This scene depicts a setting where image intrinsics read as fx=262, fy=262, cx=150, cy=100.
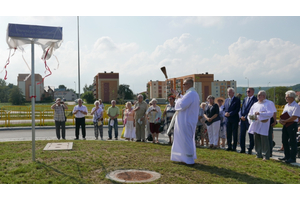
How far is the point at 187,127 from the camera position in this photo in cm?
620

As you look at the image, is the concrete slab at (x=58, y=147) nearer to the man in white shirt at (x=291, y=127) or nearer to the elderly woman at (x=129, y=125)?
the elderly woman at (x=129, y=125)

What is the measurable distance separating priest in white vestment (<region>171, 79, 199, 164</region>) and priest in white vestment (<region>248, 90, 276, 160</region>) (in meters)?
1.92

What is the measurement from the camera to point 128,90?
94688mm

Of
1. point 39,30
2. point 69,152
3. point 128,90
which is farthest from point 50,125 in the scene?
point 128,90

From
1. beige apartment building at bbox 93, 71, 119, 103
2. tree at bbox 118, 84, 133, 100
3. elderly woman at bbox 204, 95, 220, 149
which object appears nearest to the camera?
elderly woman at bbox 204, 95, 220, 149

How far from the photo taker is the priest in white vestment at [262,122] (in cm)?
691

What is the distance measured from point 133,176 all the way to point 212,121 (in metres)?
4.90

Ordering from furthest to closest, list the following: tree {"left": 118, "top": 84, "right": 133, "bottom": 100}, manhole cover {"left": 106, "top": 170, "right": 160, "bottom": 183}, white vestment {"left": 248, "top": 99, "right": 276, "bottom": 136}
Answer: tree {"left": 118, "top": 84, "right": 133, "bottom": 100}, white vestment {"left": 248, "top": 99, "right": 276, "bottom": 136}, manhole cover {"left": 106, "top": 170, "right": 160, "bottom": 183}

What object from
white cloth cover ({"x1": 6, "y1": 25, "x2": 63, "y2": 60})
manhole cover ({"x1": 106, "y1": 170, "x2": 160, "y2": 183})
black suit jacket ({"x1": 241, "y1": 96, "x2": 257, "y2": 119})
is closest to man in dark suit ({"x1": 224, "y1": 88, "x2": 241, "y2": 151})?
black suit jacket ({"x1": 241, "y1": 96, "x2": 257, "y2": 119})

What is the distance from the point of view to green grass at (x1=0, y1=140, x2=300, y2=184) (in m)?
5.06

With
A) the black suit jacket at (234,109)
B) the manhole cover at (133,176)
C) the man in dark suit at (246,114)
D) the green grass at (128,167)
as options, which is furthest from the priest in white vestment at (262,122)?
the manhole cover at (133,176)

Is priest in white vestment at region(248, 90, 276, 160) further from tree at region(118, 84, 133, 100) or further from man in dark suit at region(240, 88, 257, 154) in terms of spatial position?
tree at region(118, 84, 133, 100)

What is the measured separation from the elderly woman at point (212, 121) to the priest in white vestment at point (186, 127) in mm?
3202

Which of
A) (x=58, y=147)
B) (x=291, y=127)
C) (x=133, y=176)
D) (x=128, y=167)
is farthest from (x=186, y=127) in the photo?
(x=58, y=147)
